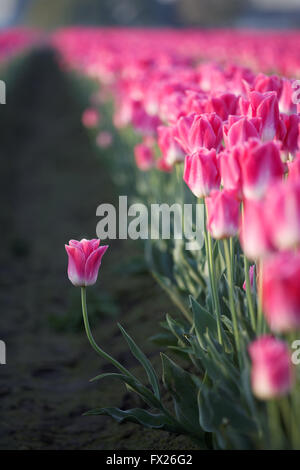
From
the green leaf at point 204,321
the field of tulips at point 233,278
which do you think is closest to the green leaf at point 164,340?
the field of tulips at point 233,278

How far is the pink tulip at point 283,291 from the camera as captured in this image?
0.91m

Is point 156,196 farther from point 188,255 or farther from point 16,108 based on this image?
point 16,108

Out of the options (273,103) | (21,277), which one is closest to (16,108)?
(21,277)

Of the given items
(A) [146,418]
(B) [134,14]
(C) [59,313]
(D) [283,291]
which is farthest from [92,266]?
(B) [134,14]

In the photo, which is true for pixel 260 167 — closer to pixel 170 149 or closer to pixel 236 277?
pixel 236 277

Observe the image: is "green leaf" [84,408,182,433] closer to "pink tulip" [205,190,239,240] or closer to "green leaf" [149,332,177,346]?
"green leaf" [149,332,177,346]

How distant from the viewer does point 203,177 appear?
154 centimetres

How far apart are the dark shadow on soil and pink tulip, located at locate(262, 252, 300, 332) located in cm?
103

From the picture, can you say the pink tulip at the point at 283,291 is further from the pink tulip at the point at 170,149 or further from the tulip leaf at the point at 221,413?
the pink tulip at the point at 170,149

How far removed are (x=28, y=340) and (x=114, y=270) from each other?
69cm

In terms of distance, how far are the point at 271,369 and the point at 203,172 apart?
0.67 metres

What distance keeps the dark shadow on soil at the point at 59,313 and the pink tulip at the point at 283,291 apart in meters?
1.03
